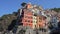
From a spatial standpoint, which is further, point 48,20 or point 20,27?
point 48,20

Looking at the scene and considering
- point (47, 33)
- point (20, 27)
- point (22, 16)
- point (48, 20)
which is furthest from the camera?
point (48, 20)

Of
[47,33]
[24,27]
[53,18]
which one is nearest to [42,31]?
[47,33]

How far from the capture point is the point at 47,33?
6631 centimetres

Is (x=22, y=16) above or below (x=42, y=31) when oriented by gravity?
above

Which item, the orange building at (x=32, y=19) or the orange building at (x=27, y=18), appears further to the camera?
the orange building at (x=32, y=19)

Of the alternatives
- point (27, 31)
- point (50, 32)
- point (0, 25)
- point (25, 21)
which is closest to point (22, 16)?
point (25, 21)

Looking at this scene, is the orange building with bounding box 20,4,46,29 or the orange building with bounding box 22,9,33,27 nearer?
the orange building with bounding box 22,9,33,27

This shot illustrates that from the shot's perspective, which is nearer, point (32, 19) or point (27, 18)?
point (27, 18)

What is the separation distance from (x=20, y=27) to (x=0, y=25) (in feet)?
93.9

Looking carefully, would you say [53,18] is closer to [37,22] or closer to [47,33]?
[37,22]

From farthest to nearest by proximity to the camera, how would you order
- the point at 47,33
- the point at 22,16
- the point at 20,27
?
1. the point at 22,16
2. the point at 20,27
3. the point at 47,33

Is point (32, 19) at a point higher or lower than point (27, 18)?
lower

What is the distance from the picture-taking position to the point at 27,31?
221 ft

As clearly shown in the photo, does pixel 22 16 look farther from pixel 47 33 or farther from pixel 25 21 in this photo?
pixel 47 33
